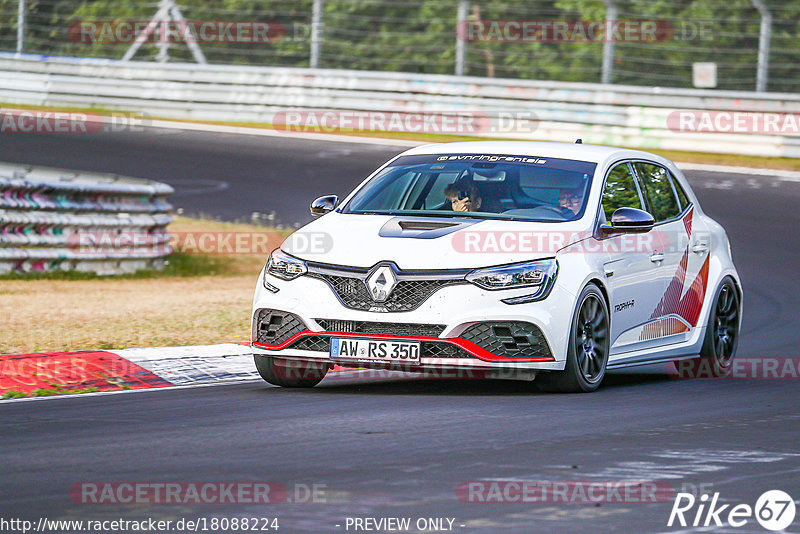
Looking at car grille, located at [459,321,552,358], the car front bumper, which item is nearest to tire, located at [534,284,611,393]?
the car front bumper

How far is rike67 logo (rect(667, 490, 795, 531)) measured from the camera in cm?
597

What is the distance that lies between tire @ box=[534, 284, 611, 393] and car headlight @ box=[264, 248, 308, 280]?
5.28 feet

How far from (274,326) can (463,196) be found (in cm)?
158

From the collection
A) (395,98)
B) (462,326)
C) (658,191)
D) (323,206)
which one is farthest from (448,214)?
(395,98)

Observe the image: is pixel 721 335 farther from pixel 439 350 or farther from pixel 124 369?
pixel 124 369

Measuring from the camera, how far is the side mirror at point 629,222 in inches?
395

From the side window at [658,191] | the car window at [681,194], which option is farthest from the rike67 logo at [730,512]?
the car window at [681,194]

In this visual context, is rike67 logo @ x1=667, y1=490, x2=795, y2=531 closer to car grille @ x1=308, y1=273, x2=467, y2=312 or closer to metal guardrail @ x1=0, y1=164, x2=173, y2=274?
car grille @ x1=308, y1=273, x2=467, y2=312

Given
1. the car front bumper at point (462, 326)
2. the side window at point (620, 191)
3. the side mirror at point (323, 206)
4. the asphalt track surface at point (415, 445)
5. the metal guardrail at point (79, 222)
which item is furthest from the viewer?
the metal guardrail at point (79, 222)

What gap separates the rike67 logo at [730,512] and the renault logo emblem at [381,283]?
3.15 metres

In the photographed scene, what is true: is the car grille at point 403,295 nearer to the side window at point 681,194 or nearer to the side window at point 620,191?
the side window at point 620,191

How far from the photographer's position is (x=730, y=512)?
6145 mm

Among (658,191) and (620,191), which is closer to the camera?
(620,191)

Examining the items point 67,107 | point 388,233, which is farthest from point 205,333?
point 67,107
